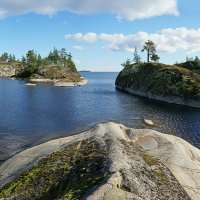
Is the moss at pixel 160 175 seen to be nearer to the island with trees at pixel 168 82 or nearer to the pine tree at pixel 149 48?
the island with trees at pixel 168 82

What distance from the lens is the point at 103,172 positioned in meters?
22.6

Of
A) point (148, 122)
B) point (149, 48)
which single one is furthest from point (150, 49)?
point (148, 122)

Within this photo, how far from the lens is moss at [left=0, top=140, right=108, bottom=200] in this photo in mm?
21688

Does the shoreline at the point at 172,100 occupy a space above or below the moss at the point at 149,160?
below

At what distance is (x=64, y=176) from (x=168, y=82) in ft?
249

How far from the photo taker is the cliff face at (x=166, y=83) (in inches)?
3413

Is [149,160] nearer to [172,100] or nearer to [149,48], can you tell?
[172,100]

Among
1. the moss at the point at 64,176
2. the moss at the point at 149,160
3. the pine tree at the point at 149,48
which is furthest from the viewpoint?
the pine tree at the point at 149,48

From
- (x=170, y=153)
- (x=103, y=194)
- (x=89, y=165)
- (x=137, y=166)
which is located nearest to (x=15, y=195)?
(x=89, y=165)

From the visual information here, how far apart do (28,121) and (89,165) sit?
3607 cm

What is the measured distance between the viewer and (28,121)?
58.5 metres

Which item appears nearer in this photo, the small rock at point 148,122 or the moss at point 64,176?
the moss at point 64,176

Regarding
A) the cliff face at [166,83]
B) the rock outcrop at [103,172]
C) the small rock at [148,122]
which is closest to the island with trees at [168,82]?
the cliff face at [166,83]

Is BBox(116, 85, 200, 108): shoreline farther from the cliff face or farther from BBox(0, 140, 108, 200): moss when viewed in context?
BBox(0, 140, 108, 200): moss
